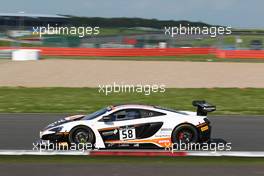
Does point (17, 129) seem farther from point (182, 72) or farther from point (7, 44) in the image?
point (7, 44)

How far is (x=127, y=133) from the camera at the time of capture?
12.0 metres

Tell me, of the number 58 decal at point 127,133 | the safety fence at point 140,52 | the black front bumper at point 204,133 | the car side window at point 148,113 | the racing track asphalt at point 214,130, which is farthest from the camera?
the safety fence at point 140,52

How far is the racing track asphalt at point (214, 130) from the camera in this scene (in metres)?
12.9

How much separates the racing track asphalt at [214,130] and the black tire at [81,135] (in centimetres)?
107

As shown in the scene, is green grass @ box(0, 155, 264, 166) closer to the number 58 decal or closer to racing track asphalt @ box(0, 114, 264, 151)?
the number 58 decal

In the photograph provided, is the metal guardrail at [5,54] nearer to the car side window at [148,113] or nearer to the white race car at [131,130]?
the white race car at [131,130]

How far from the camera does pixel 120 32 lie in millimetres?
62312

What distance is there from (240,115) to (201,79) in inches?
414

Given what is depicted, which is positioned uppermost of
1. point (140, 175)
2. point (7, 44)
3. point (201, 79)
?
point (7, 44)

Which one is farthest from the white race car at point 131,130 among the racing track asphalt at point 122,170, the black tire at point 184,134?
the racing track asphalt at point 122,170

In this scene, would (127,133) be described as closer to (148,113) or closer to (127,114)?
(127,114)

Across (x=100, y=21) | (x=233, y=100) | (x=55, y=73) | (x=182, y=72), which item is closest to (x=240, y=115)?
(x=233, y=100)

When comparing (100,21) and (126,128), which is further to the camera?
(100,21)

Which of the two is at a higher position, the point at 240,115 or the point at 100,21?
the point at 100,21
